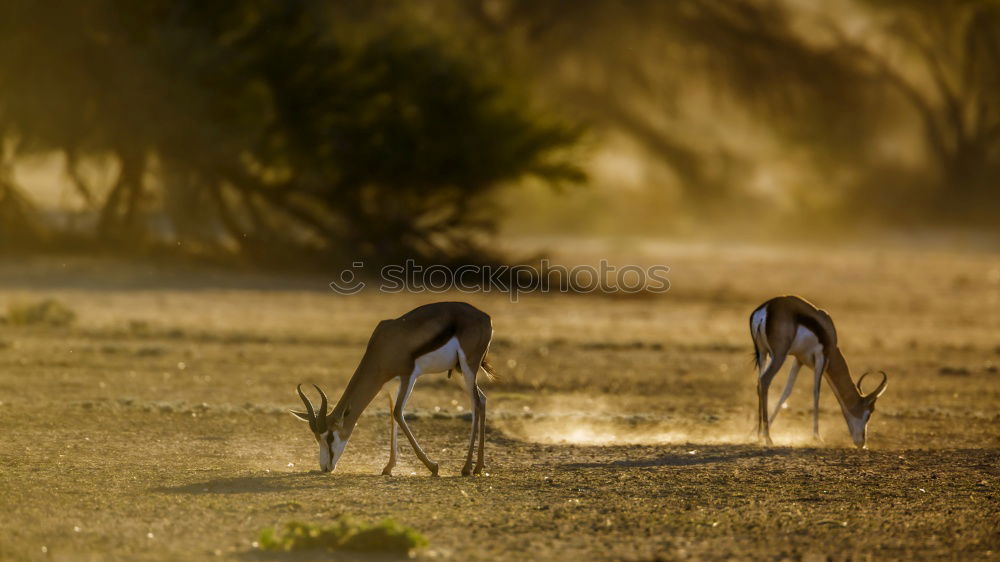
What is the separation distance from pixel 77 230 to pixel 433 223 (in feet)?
25.4

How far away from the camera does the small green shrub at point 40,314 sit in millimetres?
19875

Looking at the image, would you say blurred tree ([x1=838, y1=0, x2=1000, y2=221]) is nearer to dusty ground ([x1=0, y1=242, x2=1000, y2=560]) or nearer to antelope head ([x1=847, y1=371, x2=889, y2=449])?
dusty ground ([x1=0, y1=242, x2=1000, y2=560])

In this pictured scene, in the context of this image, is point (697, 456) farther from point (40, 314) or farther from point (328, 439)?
point (40, 314)

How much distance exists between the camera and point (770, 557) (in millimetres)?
8422

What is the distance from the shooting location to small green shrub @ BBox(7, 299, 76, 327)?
19875mm

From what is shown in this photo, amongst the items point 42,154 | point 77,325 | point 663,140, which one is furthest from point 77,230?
Result: point 663,140

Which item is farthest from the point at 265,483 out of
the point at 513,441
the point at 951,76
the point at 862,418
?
the point at 951,76

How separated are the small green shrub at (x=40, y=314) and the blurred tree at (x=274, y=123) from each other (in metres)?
7.00

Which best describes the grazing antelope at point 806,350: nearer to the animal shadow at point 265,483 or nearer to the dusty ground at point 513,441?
the dusty ground at point 513,441

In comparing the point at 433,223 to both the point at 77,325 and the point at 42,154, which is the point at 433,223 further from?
the point at 77,325

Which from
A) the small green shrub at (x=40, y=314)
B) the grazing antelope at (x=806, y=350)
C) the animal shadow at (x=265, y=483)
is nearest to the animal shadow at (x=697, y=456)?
the grazing antelope at (x=806, y=350)

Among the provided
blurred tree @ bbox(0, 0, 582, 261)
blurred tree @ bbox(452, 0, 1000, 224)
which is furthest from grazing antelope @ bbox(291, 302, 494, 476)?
blurred tree @ bbox(452, 0, 1000, 224)

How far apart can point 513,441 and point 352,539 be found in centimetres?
421

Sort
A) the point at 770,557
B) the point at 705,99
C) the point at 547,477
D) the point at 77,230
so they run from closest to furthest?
the point at 770,557
the point at 547,477
the point at 77,230
the point at 705,99
